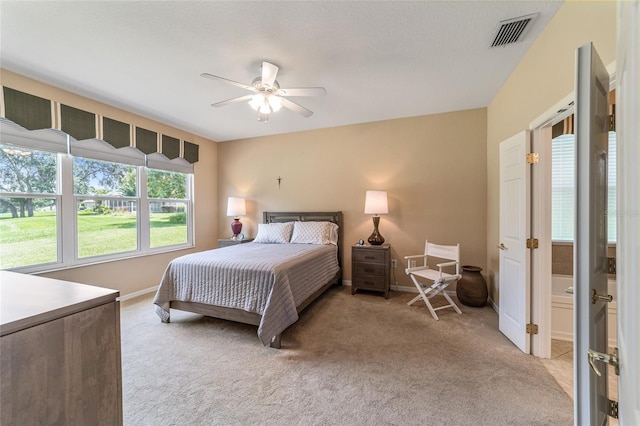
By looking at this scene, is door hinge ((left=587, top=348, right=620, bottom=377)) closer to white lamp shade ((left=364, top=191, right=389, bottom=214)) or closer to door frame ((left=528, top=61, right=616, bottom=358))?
door frame ((left=528, top=61, right=616, bottom=358))

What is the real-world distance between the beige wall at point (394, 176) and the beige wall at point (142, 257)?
862 millimetres

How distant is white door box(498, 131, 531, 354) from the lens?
2121 millimetres

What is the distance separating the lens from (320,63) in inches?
92.6

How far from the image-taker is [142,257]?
3.74 meters

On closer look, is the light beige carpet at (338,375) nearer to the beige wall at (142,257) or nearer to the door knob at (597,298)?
the beige wall at (142,257)

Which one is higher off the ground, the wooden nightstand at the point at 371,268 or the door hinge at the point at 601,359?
the door hinge at the point at 601,359

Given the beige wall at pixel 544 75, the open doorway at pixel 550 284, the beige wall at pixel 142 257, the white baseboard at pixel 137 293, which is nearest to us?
the beige wall at pixel 544 75

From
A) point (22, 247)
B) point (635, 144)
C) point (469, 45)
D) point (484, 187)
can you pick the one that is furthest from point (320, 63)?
point (22, 247)

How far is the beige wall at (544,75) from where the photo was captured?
1.35 metres

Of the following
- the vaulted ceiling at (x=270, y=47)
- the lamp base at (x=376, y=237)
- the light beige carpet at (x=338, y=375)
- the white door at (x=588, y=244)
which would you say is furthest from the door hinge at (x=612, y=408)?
the lamp base at (x=376, y=237)

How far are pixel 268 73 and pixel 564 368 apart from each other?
3437 millimetres

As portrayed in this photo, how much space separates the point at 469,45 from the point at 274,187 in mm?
3493

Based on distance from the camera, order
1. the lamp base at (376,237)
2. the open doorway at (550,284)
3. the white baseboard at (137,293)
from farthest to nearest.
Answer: the lamp base at (376,237) < the white baseboard at (137,293) < the open doorway at (550,284)

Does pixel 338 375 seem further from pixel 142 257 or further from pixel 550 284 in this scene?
pixel 142 257
